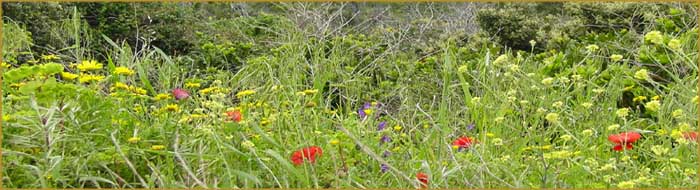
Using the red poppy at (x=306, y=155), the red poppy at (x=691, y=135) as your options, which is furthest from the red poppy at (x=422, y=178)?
the red poppy at (x=691, y=135)

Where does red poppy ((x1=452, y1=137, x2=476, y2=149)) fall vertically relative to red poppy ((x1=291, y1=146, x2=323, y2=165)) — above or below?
below

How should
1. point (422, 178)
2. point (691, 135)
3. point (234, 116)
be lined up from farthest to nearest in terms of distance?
point (234, 116), point (691, 135), point (422, 178)

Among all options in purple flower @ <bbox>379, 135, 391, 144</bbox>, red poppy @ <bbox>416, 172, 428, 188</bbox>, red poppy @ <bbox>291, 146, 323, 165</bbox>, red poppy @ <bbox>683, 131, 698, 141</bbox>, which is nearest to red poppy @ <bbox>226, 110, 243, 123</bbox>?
red poppy @ <bbox>291, 146, 323, 165</bbox>

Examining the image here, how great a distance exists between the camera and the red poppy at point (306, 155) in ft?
6.99

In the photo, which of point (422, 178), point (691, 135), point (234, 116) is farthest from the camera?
point (234, 116)

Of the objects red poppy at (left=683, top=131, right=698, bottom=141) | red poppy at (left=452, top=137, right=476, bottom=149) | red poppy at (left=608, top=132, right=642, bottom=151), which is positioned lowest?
red poppy at (left=452, top=137, right=476, bottom=149)

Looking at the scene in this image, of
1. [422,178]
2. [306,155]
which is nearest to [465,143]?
[422,178]

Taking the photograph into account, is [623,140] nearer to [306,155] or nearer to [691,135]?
[691,135]

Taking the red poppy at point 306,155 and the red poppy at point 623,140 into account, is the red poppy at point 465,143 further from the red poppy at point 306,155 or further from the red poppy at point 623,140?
the red poppy at point 306,155

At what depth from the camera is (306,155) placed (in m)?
2.16

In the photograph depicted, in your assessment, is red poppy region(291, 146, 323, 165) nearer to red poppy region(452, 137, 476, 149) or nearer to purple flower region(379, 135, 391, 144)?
purple flower region(379, 135, 391, 144)

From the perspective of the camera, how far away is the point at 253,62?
14.2 ft

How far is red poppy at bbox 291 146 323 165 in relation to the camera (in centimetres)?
213

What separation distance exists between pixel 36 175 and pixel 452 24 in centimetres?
536
